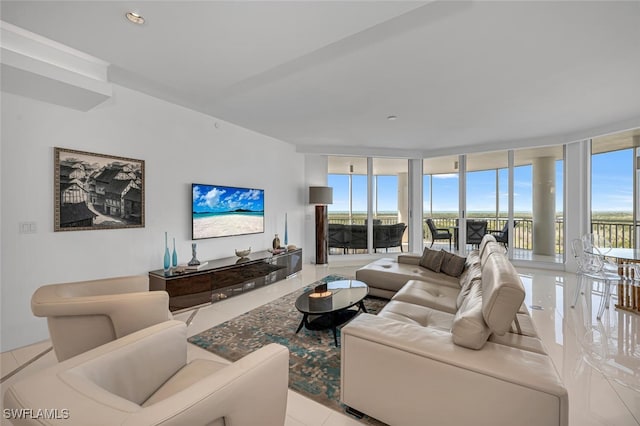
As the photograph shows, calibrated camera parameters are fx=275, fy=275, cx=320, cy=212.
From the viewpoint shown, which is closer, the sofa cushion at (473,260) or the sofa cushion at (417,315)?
the sofa cushion at (417,315)

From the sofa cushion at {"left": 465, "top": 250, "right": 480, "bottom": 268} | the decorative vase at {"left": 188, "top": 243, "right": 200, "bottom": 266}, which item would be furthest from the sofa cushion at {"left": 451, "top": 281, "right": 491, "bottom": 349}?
the decorative vase at {"left": 188, "top": 243, "right": 200, "bottom": 266}

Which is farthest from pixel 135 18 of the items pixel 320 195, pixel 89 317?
pixel 320 195

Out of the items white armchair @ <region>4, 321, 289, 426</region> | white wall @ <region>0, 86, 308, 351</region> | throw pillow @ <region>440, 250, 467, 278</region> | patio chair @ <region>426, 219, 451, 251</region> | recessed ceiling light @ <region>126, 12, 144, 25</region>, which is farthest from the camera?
patio chair @ <region>426, 219, 451, 251</region>

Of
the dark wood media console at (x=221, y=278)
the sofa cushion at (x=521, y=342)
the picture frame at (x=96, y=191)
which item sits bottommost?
the dark wood media console at (x=221, y=278)

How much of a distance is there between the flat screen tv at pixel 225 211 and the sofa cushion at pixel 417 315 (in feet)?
9.61

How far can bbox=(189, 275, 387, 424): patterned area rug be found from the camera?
78.1 inches

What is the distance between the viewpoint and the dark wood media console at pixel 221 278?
329cm

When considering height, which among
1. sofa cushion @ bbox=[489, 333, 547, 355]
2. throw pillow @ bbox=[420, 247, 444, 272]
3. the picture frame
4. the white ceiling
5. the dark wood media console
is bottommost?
the dark wood media console

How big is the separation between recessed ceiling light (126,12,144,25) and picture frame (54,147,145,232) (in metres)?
1.60

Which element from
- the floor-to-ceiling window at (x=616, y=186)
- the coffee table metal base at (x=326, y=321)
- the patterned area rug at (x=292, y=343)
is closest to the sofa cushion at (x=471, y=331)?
the patterned area rug at (x=292, y=343)

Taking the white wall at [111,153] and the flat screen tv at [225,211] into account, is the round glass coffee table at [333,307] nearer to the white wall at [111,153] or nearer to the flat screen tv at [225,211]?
the flat screen tv at [225,211]

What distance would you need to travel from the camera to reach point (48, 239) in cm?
267

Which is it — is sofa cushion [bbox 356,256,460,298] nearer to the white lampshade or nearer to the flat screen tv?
the flat screen tv

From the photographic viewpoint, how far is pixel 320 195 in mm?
5938
